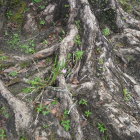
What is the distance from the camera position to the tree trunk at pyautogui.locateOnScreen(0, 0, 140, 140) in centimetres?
305

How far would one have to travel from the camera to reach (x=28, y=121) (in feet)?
10.0

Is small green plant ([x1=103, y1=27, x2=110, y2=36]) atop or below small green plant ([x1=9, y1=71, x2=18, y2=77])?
atop

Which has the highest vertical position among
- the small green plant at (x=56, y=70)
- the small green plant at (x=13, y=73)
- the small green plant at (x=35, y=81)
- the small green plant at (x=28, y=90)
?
the small green plant at (x=56, y=70)

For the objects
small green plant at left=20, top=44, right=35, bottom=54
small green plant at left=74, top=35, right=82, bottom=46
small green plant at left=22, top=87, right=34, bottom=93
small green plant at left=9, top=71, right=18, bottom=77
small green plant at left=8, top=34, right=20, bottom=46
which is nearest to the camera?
small green plant at left=22, top=87, right=34, bottom=93

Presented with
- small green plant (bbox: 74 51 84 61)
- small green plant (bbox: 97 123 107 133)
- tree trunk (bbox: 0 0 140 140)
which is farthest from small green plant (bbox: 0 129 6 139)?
small green plant (bbox: 74 51 84 61)

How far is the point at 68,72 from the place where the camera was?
3668mm

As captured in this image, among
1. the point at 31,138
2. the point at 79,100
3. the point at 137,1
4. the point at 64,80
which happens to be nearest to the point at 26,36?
the point at 64,80

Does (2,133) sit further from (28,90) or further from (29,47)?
(29,47)

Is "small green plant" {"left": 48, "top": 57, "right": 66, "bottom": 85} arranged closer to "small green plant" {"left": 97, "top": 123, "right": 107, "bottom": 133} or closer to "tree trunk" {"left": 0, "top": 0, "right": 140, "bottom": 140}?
"tree trunk" {"left": 0, "top": 0, "right": 140, "bottom": 140}

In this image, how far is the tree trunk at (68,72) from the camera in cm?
305

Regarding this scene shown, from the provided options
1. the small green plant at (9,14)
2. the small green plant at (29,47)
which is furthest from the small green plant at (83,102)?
the small green plant at (9,14)

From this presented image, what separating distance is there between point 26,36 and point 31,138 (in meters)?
2.60

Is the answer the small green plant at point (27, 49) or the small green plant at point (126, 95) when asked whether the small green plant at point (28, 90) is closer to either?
the small green plant at point (27, 49)

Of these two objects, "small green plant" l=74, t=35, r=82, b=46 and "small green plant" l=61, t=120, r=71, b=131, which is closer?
"small green plant" l=61, t=120, r=71, b=131
